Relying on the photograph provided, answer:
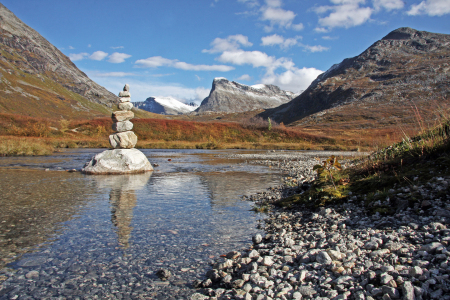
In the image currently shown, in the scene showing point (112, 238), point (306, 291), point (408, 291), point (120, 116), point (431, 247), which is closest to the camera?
point (408, 291)

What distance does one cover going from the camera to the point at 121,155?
2073 centimetres

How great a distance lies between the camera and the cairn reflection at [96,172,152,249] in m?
7.57

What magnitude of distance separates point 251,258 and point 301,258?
1017mm

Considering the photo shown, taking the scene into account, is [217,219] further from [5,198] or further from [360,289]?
[5,198]

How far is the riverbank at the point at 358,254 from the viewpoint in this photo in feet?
13.3

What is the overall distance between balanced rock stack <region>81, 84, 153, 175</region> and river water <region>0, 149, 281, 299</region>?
6.03 metres

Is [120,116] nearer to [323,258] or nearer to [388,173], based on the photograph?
[388,173]

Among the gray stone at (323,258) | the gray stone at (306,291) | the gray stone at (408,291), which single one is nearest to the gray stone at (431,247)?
the gray stone at (408,291)

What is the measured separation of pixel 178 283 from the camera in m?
5.00

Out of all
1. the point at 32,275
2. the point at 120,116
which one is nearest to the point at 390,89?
the point at 120,116

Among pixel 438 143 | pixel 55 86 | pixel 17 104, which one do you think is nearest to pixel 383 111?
pixel 438 143

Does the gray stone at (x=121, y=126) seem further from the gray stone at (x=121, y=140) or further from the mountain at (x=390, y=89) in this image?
the mountain at (x=390, y=89)

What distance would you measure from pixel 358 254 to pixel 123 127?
64.6 feet

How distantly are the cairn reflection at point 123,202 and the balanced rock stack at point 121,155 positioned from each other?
2862 mm
